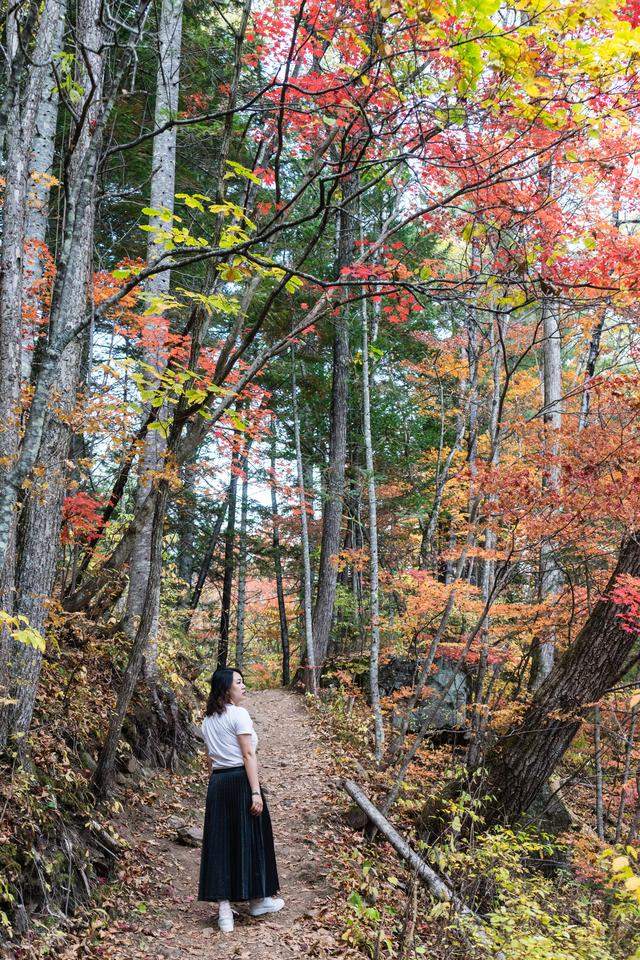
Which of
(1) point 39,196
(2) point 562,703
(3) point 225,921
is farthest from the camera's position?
(1) point 39,196

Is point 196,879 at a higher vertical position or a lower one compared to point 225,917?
lower

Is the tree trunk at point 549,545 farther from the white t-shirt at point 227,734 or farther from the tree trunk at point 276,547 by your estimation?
the tree trunk at point 276,547

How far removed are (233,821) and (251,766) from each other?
0.42m

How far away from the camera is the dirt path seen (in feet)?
13.7

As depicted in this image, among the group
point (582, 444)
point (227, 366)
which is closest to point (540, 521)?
point (582, 444)

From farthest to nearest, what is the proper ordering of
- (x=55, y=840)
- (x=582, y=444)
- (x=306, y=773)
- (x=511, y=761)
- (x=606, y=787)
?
(x=606, y=787) < (x=306, y=773) < (x=582, y=444) < (x=511, y=761) < (x=55, y=840)

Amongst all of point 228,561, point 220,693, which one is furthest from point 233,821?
point 228,561

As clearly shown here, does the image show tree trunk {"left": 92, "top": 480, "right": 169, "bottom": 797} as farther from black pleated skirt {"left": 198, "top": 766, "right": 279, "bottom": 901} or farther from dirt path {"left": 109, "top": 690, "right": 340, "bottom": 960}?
black pleated skirt {"left": 198, "top": 766, "right": 279, "bottom": 901}

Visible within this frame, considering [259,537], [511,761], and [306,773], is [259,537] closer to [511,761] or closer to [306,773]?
[306,773]

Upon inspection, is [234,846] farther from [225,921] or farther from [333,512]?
[333,512]

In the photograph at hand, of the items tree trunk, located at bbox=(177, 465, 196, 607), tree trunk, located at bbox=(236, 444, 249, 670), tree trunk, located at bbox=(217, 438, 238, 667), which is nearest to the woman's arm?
tree trunk, located at bbox=(177, 465, 196, 607)

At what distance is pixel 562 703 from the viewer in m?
6.67

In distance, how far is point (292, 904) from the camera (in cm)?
497

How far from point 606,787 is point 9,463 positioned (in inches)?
433
